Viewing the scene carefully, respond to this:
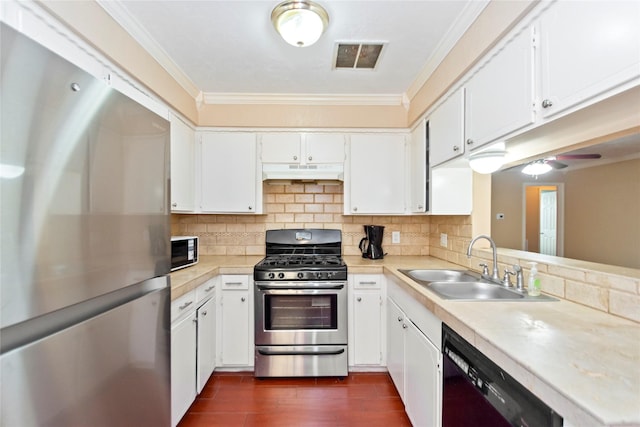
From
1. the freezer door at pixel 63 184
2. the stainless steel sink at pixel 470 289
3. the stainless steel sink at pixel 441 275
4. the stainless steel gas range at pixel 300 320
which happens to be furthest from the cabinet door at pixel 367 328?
the freezer door at pixel 63 184

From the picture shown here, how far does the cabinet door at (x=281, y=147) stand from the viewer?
8.49 feet

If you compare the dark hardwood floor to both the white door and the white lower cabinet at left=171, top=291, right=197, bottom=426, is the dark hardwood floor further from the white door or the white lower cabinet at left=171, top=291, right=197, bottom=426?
the white door

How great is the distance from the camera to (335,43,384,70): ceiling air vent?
6.01 ft

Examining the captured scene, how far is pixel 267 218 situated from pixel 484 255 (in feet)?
6.51

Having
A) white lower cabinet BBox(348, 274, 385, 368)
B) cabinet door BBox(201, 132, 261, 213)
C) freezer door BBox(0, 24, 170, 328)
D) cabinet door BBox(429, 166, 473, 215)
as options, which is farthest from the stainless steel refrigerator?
cabinet door BBox(429, 166, 473, 215)

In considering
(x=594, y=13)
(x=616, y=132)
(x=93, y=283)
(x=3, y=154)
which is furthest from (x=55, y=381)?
(x=616, y=132)

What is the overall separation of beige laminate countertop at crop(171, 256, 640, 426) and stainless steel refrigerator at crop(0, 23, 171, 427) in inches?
50.5

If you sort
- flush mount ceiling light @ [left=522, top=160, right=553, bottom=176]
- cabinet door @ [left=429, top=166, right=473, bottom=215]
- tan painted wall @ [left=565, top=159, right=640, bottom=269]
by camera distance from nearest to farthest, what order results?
1. tan painted wall @ [left=565, top=159, right=640, bottom=269]
2. flush mount ceiling light @ [left=522, top=160, right=553, bottom=176]
3. cabinet door @ [left=429, top=166, right=473, bottom=215]

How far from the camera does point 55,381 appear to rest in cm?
74

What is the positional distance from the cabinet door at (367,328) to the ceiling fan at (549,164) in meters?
1.38

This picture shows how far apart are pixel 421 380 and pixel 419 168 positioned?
1616mm

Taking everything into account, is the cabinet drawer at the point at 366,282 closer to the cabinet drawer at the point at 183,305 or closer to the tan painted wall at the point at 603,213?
the tan painted wall at the point at 603,213

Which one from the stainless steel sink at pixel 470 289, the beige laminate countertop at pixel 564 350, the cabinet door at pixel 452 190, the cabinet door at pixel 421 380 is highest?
the cabinet door at pixel 452 190

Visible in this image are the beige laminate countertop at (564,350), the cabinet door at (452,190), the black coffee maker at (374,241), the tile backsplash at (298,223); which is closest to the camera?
the beige laminate countertop at (564,350)
